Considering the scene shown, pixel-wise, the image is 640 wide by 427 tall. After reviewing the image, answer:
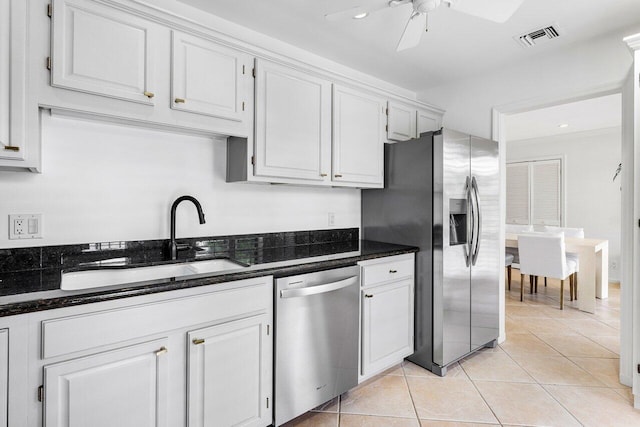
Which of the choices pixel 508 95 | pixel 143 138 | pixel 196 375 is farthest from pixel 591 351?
pixel 143 138

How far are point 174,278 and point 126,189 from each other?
0.80 m

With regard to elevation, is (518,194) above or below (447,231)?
above

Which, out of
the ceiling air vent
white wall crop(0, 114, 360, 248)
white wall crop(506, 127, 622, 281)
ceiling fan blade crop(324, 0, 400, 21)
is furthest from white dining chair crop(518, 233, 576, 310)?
ceiling fan blade crop(324, 0, 400, 21)

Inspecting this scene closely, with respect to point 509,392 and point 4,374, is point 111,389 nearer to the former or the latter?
point 4,374

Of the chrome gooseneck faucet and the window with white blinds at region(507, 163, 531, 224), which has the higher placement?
the window with white blinds at region(507, 163, 531, 224)

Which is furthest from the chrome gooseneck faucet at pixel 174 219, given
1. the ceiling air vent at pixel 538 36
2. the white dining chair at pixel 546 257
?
the white dining chair at pixel 546 257

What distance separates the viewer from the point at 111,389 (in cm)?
126

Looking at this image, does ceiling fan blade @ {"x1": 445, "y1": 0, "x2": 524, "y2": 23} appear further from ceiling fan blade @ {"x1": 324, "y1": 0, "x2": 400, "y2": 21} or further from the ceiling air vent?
the ceiling air vent

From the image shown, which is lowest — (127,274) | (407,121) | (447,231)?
(127,274)

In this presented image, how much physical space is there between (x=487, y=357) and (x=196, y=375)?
242 cm

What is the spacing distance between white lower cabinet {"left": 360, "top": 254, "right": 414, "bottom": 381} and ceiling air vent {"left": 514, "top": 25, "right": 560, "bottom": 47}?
A: 182 centimetres

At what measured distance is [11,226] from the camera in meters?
1.58

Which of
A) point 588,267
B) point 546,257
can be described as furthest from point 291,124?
point 588,267

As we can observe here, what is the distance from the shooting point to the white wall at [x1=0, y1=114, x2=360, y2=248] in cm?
167
